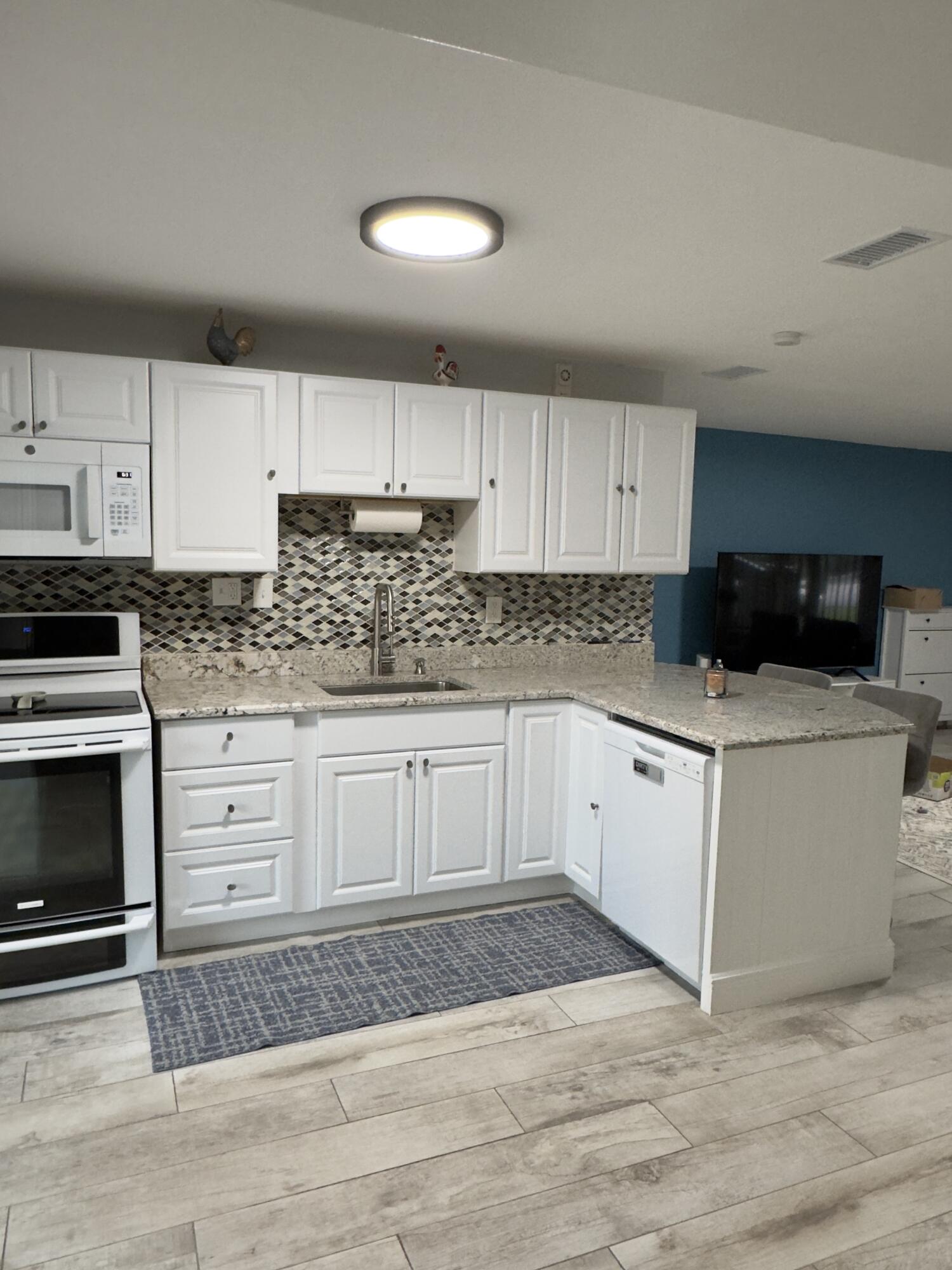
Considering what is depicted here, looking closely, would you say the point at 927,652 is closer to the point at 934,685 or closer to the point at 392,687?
the point at 934,685

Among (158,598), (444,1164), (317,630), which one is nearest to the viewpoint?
(444,1164)

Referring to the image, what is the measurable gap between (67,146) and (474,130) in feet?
2.88

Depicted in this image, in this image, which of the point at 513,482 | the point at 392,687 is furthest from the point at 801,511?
the point at 392,687

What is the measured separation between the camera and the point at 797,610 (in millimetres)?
6316

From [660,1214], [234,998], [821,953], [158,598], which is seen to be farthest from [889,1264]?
[158,598]

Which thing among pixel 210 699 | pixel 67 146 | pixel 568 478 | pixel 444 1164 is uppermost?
pixel 67 146

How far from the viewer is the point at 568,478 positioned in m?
3.75

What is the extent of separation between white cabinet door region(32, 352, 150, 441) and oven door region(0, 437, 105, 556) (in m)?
0.06

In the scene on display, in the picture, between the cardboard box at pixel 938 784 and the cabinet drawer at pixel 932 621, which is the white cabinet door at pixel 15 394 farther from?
the cabinet drawer at pixel 932 621

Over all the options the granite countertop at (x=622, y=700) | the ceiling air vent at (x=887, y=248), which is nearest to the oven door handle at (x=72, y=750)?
the granite countertop at (x=622, y=700)

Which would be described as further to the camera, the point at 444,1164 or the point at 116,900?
the point at 116,900

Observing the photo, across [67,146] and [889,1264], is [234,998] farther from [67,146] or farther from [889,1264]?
[67,146]

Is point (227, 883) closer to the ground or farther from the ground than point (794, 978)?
farther from the ground

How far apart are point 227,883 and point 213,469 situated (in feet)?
4.71
